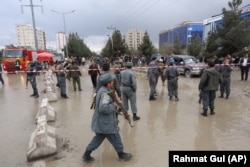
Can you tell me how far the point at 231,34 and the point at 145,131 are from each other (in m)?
19.3

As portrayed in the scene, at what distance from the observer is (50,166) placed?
16.4 ft

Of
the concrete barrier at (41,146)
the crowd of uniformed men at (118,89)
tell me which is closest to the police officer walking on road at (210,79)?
the crowd of uniformed men at (118,89)

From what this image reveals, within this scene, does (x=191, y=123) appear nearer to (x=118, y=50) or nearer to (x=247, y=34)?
(x=247, y=34)

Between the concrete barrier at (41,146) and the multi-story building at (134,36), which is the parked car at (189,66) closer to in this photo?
the concrete barrier at (41,146)

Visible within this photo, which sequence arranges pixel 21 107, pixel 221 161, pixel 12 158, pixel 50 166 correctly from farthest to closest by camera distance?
pixel 21 107 → pixel 12 158 → pixel 50 166 → pixel 221 161

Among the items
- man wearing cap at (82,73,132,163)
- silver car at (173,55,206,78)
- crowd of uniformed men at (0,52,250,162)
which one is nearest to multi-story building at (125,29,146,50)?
silver car at (173,55,206,78)

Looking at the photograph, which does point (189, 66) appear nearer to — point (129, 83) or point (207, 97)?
point (207, 97)

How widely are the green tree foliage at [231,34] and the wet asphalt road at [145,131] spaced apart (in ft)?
45.2

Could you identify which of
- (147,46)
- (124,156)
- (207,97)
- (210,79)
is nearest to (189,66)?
(207,97)

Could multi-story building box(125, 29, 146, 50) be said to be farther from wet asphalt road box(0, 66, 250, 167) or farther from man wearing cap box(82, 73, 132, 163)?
man wearing cap box(82, 73, 132, 163)

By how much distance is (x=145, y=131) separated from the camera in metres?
6.76

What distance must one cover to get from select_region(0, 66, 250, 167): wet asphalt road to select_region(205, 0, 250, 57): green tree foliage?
13.8 meters

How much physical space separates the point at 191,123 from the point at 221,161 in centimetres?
318

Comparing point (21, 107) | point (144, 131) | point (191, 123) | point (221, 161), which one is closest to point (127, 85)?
point (144, 131)
